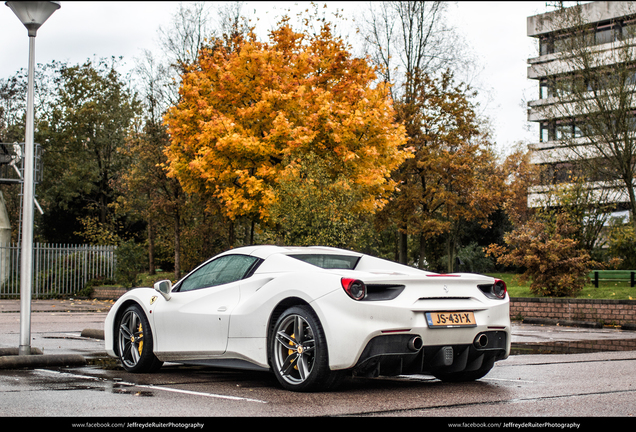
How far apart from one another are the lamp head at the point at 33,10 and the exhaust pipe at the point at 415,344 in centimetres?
597

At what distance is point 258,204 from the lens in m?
21.6

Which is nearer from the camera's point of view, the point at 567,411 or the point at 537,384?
the point at 567,411

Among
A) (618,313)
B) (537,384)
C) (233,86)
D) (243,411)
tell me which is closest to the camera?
(243,411)

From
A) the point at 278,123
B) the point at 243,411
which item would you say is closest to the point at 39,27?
the point at 243,411

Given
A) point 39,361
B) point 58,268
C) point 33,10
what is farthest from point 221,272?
point 58,268

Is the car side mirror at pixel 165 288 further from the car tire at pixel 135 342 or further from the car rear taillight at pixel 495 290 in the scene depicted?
the car rear taillight at pixel 495 290

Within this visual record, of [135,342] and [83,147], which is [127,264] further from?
[135,342]

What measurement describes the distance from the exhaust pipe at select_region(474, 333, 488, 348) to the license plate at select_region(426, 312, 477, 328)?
13 cm

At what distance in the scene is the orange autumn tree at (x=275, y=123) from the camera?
20.7 meters

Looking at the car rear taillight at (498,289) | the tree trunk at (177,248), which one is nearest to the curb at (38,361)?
the car rear taillight at (498,289)

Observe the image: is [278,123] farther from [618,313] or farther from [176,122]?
[618,313]

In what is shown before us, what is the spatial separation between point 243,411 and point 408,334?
1.62 m

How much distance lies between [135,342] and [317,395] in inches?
108

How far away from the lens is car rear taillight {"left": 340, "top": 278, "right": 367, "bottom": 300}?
19.6ft
